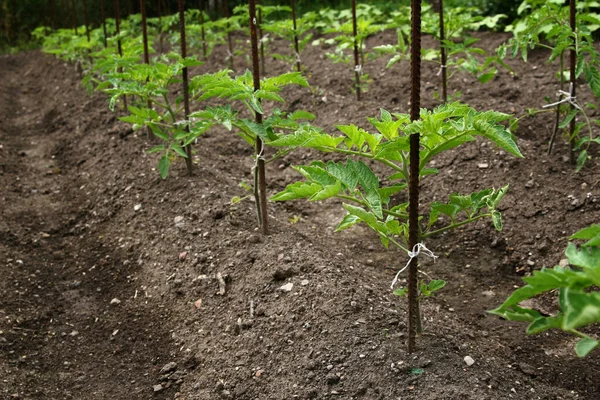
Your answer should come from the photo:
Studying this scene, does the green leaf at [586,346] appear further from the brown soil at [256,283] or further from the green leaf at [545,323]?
the brown soil at [256,283]

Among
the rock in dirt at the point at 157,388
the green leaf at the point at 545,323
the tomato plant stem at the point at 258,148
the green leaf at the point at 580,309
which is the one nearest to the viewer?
the green leaf at the point at 580,309

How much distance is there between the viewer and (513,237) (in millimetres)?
3303

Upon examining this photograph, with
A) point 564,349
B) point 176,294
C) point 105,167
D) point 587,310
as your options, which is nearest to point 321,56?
point 105,167

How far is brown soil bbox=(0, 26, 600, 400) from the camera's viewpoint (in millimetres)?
2344

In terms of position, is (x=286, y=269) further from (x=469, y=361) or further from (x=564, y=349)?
(x=564, y=349)

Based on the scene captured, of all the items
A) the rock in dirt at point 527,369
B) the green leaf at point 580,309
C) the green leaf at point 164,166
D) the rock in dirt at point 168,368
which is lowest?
the rock in dirt at point 168,368

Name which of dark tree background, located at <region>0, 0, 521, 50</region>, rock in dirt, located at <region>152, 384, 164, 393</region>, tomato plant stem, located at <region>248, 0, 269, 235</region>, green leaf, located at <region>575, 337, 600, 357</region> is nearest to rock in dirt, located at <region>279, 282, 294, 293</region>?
tomato plant stem, located at <region>248, 0, 269, 235</region>

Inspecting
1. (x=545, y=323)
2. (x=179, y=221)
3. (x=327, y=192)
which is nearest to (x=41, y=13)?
(x=179, y=221)

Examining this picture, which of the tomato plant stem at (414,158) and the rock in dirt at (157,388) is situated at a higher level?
the tomato plant stem at (414,158)

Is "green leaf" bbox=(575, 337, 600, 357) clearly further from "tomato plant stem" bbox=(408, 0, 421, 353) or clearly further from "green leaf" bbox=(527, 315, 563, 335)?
"tomato plant stem" bbox=(408, 0, 421, 353)

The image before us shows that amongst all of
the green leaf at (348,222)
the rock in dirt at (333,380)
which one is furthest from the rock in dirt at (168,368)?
the green leaf at (348,222)

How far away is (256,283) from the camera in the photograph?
2895 millimetres

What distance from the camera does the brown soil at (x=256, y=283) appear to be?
2344mm

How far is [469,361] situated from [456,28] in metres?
3.04
